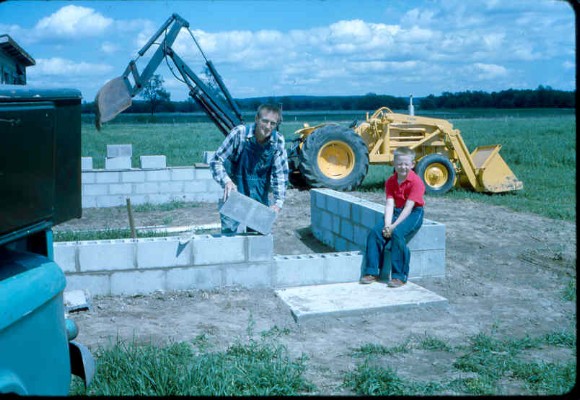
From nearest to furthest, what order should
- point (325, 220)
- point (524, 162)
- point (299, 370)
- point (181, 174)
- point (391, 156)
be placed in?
1. point (299, 370)
2. point (325, 220)
3. point (181, 174)
4. point (391, 156)
5. point (524, 162)

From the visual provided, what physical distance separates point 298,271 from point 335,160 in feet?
23.5

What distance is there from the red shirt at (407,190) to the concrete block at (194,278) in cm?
187

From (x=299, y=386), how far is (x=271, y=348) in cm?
65

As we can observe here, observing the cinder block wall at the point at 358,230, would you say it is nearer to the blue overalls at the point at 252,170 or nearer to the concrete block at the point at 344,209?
the concrete block at the point at 344,209

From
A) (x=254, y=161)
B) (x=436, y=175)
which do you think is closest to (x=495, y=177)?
(x=436, y=175)

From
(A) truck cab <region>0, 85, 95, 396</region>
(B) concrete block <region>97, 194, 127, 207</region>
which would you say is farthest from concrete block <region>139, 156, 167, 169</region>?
(A) truck cab <region>0, 85, 95, 396</region>

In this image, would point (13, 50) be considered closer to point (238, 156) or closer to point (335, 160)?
point (335, 160)

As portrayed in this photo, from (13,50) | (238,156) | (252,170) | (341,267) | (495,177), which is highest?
(13,50)

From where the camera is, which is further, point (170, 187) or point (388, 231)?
point (170, 187)

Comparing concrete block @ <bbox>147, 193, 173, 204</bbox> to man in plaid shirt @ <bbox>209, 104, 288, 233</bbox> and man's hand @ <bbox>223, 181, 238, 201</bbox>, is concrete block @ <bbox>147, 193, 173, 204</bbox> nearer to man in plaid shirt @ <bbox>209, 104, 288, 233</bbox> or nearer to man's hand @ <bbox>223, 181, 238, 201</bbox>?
man in plaid shirt @ <bbox>209, 104, 288, 233</bbox>

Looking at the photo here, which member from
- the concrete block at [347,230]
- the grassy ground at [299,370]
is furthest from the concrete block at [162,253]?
the concrete block at [347,230]

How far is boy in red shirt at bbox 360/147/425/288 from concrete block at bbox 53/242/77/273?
2701mm

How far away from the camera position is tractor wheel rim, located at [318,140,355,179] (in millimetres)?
12594

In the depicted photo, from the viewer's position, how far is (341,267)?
596 cm
